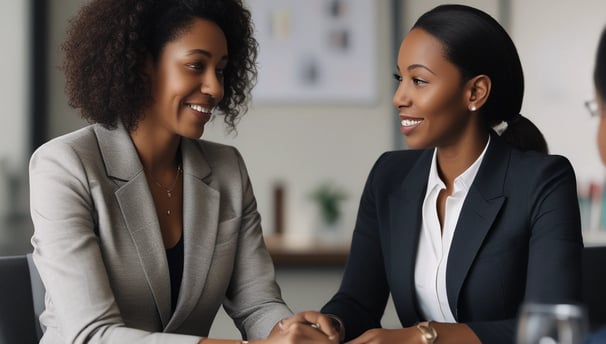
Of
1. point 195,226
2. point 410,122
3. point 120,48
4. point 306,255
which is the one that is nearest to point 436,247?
Answer: point 410,122

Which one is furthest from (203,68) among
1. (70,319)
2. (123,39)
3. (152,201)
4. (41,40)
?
(41,40)

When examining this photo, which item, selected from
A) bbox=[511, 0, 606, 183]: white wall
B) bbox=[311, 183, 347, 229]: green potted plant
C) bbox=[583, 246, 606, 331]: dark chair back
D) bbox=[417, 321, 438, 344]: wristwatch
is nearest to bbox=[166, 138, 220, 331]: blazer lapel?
bbox=[417, 321, 438, 344]: wristwatch

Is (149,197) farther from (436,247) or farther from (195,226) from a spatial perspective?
(436,247)

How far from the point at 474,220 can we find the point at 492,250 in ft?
0.26

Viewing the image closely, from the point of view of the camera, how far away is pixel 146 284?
1917 mm

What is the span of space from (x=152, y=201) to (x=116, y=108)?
9.6 inches

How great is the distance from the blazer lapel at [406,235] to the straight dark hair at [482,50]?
9.0 inches

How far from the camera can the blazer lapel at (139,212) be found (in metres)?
1.93

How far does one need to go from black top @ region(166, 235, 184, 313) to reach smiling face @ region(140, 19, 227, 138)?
275mm

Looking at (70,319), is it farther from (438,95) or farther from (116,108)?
(438,95)

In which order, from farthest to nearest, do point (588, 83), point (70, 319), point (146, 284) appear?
point (588, 83) < point (146, 284) < point (70, 319)

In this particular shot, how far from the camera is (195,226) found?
2043mm

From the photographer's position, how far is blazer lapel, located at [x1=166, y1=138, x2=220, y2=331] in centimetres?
197

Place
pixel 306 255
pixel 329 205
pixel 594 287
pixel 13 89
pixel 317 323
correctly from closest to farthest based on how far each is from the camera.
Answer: pixel 317 323 < pixel 594 287 < pixel 13 89 < pixel 306 255 < pixel 329 205
